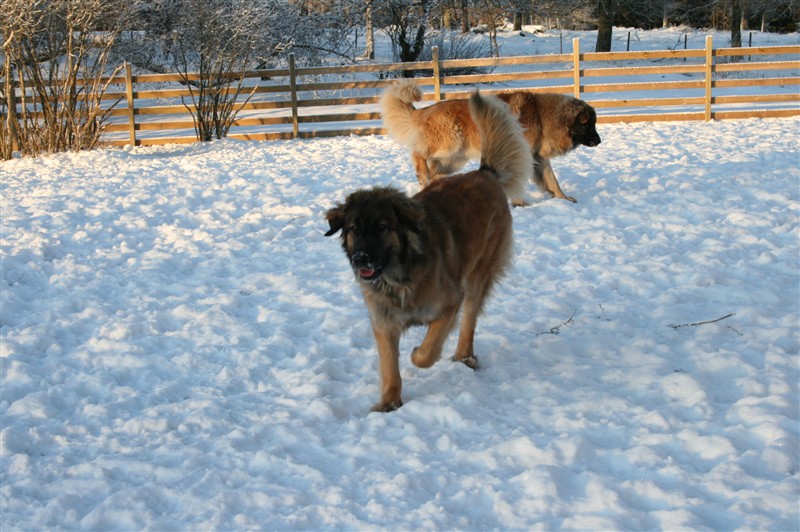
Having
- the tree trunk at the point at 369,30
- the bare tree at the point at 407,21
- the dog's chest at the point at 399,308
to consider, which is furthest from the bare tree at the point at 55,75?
the tree trunk at the point at 369,30

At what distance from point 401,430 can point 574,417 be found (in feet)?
3.14

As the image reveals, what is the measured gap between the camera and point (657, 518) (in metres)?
3.01

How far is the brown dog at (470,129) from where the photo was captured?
9.79m

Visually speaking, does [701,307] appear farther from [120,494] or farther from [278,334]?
[120,494]

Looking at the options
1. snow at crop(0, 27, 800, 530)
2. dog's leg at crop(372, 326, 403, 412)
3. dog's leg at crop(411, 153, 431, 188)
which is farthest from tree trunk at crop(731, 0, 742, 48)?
dog's leg at crop(372, 326, 403, 412)

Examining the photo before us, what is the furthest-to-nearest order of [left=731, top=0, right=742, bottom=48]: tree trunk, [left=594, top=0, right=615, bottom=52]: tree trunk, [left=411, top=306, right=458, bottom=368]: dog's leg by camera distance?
1. [left=594, top=0, right=615, bottom=52]: tree trunk
2. [left=731, top=0, right=742, bottom=48]: tree trunk
3. [left=411, top=306, right=458, bottom=368]: dog's leg

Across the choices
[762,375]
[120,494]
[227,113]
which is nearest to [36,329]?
[120,494]

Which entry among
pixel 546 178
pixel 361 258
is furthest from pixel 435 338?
pixel 546 178

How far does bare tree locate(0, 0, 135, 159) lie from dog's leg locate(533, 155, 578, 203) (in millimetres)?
8548

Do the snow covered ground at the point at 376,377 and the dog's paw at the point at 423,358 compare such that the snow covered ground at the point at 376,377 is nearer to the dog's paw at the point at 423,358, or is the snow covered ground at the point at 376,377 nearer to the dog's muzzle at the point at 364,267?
the dog's paw at the point at 423,358

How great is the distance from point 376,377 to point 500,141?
2086mm

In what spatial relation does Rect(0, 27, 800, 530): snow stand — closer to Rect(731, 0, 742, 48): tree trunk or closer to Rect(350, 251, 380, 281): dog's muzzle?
Rect(350, 251, 380, 281): dog's muzzle

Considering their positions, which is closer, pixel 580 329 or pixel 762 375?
pixel 762 375

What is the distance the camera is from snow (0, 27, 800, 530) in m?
3.26
